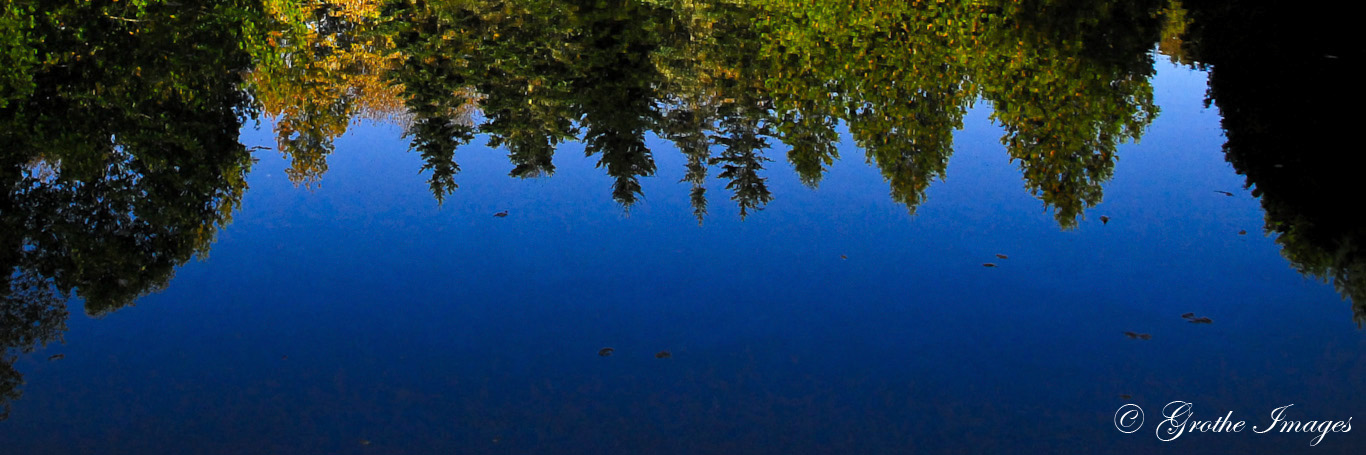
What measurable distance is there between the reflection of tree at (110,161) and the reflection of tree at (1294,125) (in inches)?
414

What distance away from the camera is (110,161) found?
11.8m

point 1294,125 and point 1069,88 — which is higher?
point 1069,88

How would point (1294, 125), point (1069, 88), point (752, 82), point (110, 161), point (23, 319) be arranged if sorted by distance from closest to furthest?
point (23, 319) → point (1294, 125) → point (110, 161) → point (1069, 88) → point (752, 82)

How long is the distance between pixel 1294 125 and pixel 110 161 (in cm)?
1336

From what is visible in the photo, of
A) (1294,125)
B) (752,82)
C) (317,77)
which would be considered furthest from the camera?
(317,77)

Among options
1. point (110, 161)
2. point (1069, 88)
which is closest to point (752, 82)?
point (1069, 88)

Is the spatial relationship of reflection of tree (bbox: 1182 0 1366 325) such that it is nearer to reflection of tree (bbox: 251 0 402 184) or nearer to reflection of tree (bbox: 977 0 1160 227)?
reflection of tree (bbox: 977 0 1160 227)

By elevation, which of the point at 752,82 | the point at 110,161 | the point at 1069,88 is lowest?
the point at 110,161

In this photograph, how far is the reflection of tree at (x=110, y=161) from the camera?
9.37 meters

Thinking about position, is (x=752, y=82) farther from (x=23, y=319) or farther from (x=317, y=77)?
(x=23, y=319)

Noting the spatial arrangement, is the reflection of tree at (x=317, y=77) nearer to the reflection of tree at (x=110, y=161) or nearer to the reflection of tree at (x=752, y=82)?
the reflection of tree at (x=752, y=82)

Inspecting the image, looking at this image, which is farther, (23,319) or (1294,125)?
(1294,125)

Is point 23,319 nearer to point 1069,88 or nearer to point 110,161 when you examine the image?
point 110,161

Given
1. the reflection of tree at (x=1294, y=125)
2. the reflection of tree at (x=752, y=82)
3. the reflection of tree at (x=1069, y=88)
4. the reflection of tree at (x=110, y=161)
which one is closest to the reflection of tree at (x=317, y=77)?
the reflection of tree at (x=752, y=82)
